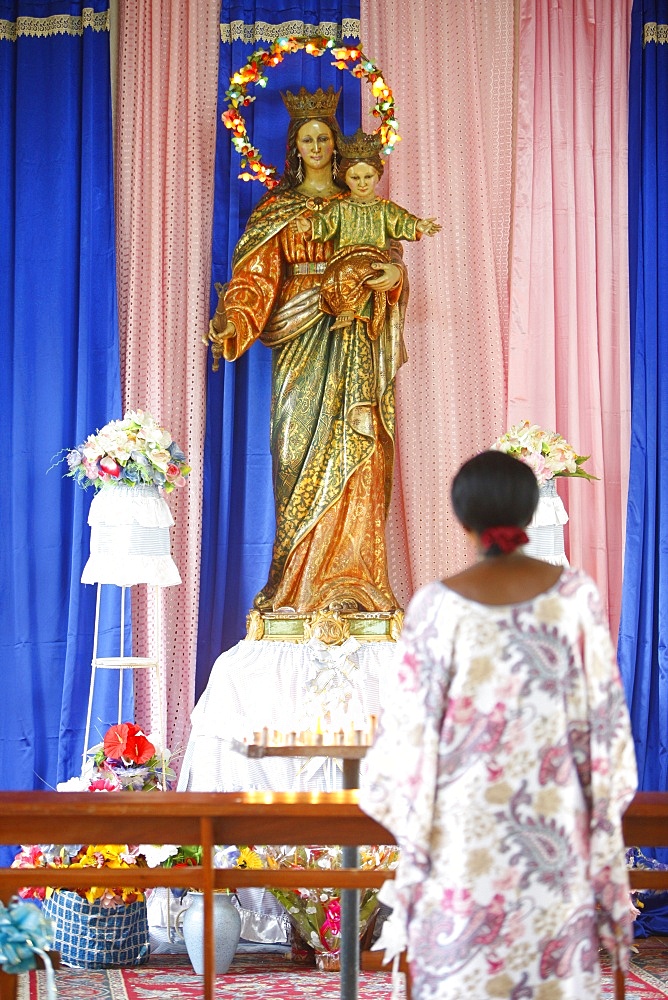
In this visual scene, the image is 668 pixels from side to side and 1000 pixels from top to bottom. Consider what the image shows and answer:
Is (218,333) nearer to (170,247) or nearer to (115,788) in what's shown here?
(170,247)

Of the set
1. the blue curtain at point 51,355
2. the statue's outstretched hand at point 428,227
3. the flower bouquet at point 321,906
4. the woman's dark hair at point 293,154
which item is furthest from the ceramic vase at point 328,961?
the woman's dark hair at point 293,154

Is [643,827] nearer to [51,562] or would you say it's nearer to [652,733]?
[652,733]

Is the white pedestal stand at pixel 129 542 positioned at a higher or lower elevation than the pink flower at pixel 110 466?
lower

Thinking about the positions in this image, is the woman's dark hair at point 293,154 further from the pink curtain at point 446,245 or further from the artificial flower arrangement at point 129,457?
the artificial flower arrangement at point 129,457

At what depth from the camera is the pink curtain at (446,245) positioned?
5395mm

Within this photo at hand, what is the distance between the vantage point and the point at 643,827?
2744 millimetres

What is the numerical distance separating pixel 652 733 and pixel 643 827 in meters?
2.57

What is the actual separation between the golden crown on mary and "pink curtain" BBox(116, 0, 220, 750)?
526 millimetres

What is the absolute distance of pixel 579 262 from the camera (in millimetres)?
5445

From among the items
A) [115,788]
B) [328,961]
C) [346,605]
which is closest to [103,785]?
[115,788]

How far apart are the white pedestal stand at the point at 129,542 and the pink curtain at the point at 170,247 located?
0.58m

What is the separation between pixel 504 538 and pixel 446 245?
3.41 meters

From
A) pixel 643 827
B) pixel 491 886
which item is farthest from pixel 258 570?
pixel 491 886

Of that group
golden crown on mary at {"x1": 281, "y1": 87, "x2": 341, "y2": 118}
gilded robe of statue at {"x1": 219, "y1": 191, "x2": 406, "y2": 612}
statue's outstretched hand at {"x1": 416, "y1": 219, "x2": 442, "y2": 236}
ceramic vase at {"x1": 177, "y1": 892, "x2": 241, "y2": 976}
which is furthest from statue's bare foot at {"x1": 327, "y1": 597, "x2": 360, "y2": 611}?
golden crown on mary at {"x1": 281, "y1": 87, "x2": 341, "y2": 118}
